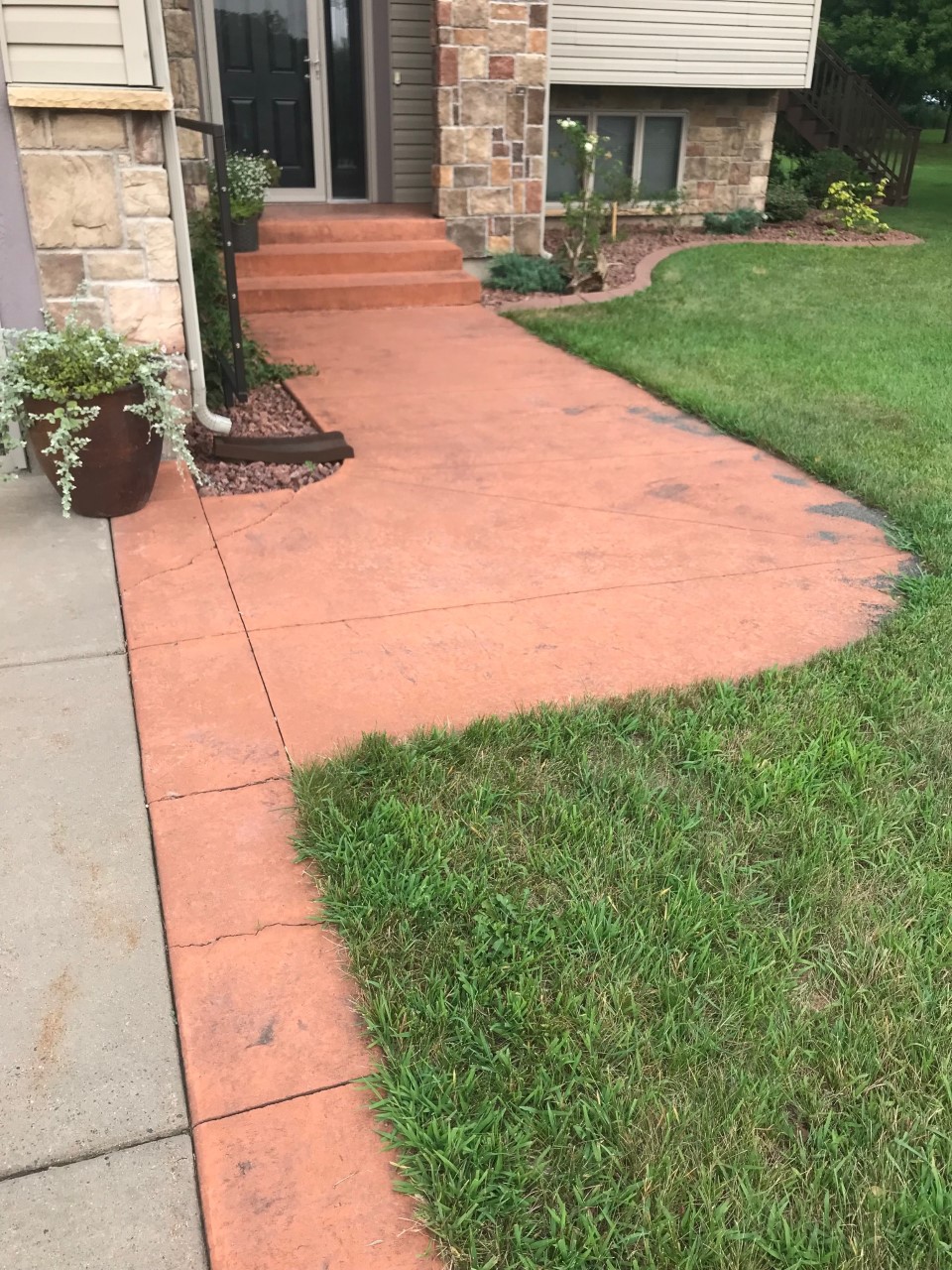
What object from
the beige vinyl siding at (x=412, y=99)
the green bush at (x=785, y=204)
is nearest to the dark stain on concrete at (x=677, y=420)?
the beige vinyl siding at (x=412, y=99)

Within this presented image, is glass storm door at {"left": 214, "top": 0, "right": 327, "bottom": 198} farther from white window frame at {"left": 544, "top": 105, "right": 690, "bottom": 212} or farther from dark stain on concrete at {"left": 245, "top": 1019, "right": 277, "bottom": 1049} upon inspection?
dark stain on concrete at {"left": 245, "top": 1019, "right": 277, "bottom": 1049}

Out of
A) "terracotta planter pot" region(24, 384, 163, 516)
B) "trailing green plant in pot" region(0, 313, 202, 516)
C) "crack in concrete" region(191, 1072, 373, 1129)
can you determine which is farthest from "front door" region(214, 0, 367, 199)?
"crack in concrete" region(191, 1072, 373, 1129)

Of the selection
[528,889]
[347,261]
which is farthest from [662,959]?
[347,261]

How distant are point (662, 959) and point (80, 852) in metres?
1.19

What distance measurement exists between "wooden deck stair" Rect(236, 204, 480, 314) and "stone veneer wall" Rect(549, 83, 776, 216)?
385cm

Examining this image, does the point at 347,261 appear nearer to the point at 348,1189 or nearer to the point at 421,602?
the point at 421,602

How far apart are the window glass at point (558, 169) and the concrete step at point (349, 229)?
2.81 m

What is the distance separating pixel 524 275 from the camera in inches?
322

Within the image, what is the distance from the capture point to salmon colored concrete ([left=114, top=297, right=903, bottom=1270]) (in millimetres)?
1594

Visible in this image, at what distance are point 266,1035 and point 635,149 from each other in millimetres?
10974

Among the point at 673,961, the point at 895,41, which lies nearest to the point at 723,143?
the point at 895,41

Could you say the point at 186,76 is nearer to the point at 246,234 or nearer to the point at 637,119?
the point at 246,234

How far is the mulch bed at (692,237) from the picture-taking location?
924cm

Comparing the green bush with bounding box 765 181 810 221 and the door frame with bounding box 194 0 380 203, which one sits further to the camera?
the green bush with bounding box 765 181 810 221
